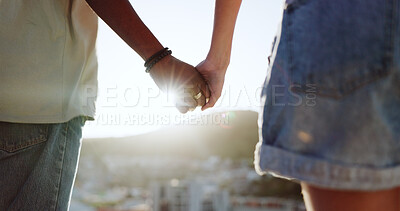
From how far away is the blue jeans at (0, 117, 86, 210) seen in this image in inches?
37.5

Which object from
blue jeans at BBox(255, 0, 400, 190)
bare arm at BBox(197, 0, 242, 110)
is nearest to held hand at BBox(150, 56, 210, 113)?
bare arm at BBox(197, 0, 242, 110)

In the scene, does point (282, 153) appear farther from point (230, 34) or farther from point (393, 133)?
point (230, 34)

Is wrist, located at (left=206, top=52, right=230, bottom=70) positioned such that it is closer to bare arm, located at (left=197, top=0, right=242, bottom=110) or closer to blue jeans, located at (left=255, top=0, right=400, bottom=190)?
bare arm, located at (left=197, top=0, right=242, bottom=110)

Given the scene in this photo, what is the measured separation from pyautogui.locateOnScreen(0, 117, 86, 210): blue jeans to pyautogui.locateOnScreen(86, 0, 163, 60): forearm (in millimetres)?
316

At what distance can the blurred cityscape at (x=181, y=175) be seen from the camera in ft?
16.8

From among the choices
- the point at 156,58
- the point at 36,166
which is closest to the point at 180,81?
the point at 156,58

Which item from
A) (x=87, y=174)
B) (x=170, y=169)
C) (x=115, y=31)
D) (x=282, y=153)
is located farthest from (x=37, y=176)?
(x=87, y=174)

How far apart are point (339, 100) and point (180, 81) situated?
62 cm

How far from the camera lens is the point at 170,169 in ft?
44.3

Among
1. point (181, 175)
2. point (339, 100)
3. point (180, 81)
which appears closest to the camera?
point (339, 100)

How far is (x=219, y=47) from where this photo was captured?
1.38 metres

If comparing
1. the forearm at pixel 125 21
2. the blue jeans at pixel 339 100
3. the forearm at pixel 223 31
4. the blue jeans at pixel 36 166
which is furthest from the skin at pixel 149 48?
the blue jeans at pixel 339 100

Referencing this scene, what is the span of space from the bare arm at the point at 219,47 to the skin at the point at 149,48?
12 centimetres

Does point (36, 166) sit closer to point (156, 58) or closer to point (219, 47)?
point (156, 58)
